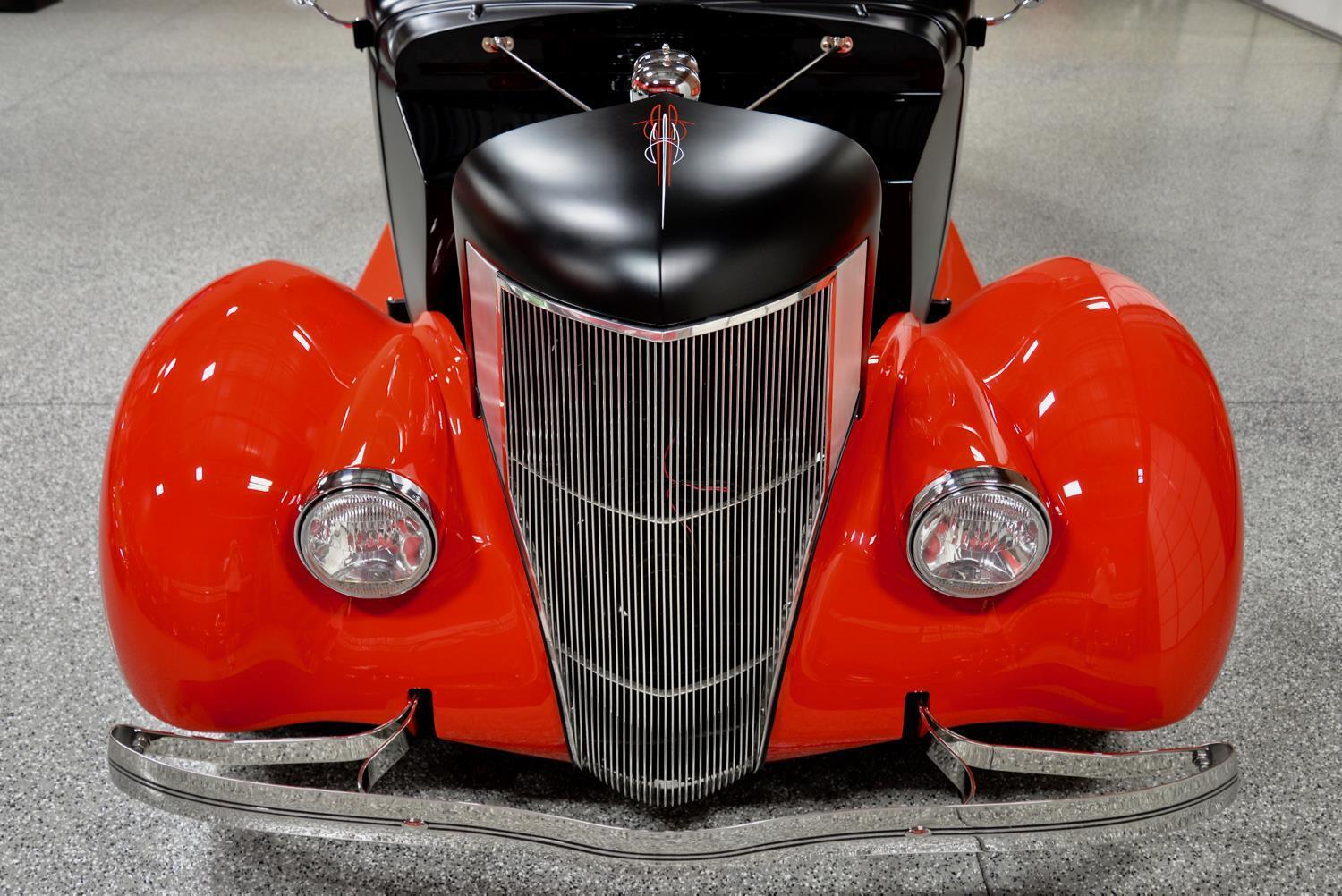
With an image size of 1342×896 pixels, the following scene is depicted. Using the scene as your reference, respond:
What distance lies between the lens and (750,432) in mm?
1515

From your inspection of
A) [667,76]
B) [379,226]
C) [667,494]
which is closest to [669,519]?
[667,494]

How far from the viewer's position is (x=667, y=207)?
4.63ft

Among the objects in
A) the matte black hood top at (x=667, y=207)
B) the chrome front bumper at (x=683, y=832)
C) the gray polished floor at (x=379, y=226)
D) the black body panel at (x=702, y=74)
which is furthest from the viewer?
the black body panel at (x=702, y=74)

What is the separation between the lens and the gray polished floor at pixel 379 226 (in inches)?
71.9

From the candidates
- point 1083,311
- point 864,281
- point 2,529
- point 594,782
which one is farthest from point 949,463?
point 2,529

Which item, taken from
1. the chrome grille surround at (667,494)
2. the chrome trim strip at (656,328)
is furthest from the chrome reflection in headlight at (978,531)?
the chrome trim strip at (656,328)

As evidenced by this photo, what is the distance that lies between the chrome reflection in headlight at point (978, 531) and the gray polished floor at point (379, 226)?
52cm

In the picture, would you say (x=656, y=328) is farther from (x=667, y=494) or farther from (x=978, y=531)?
(x=978, y=531)

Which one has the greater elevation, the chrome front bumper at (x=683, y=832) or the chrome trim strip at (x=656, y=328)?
the chrome trim strip at (x=656, y=328)

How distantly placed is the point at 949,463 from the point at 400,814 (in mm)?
884

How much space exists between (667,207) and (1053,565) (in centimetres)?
74

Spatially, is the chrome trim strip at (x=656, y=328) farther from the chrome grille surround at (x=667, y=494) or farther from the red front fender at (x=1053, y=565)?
the red front fender at (x=1053, y=565)

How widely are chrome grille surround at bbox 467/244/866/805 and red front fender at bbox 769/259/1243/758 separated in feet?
0.26

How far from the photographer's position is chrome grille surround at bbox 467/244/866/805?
1464 mm
